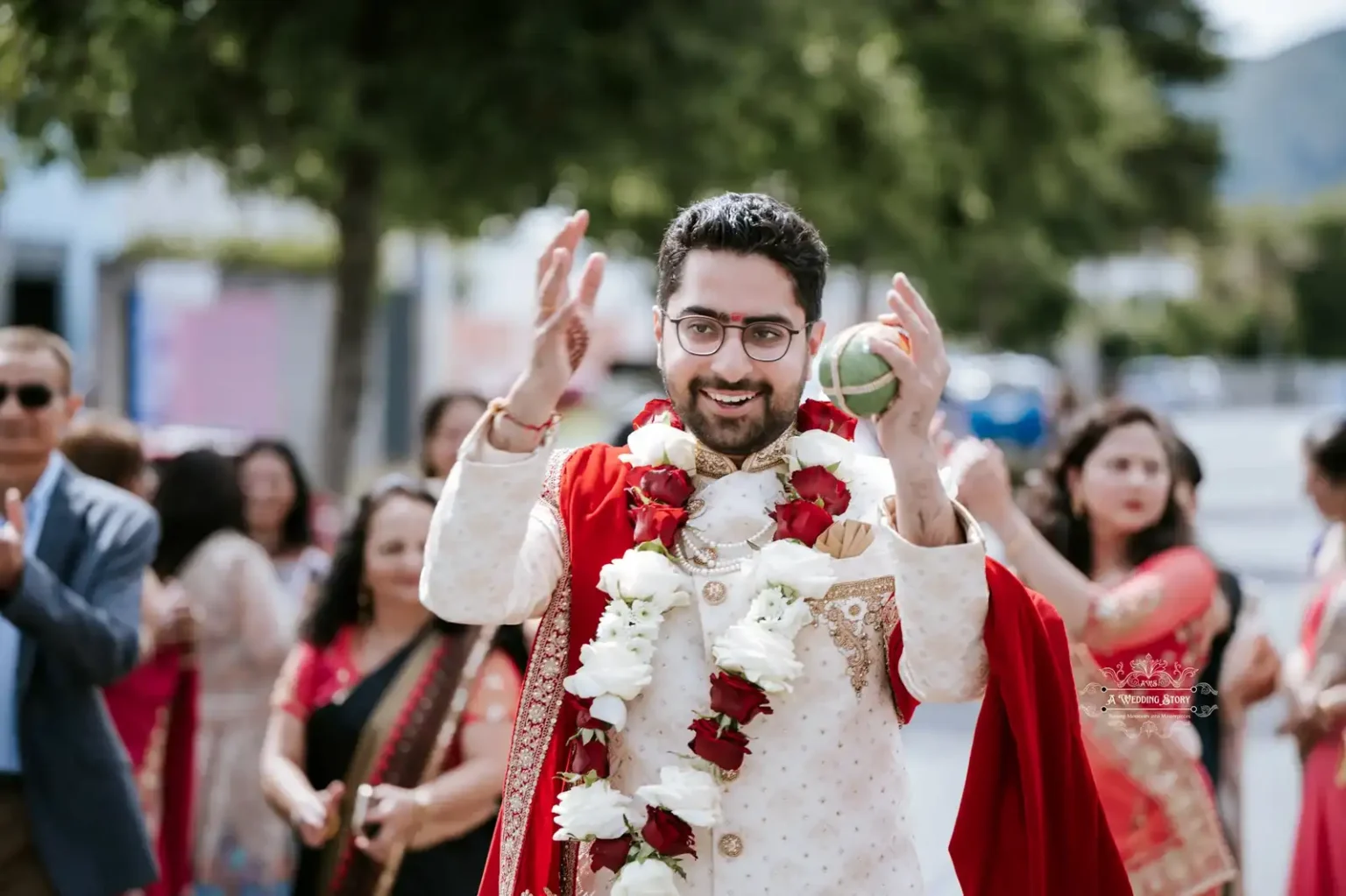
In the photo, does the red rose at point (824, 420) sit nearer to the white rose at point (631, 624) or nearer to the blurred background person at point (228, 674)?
the white rose at point (631, 624)

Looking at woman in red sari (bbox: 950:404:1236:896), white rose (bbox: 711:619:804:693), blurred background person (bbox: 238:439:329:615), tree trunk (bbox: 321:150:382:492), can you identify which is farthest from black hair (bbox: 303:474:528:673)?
tree trunk (bbox: 321:150:382:492)

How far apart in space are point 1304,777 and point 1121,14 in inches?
1522

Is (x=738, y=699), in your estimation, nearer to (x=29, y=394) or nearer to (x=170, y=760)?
(x=29, y=394)

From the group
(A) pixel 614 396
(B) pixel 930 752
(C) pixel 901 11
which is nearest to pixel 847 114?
(C) pixel 901 11

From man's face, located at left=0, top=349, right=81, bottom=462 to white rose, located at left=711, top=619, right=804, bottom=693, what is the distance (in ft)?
7.84

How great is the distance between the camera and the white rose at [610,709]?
2.83 m

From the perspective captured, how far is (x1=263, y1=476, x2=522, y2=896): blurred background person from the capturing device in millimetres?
4293

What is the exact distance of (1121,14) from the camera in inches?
1608

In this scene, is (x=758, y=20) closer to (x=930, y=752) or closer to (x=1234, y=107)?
(x=930, y=752)

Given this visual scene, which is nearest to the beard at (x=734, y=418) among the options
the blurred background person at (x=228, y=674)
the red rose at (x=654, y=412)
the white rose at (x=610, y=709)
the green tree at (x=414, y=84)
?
the red rose at (x=654, y=412)

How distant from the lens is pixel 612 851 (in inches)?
111

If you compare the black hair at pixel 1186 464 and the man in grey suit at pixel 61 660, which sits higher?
the black hair at pixel 1186 464

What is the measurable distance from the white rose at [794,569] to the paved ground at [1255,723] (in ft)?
10.5

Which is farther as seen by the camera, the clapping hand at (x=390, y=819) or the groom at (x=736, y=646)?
the clapping hand at (x=390, y=819)
